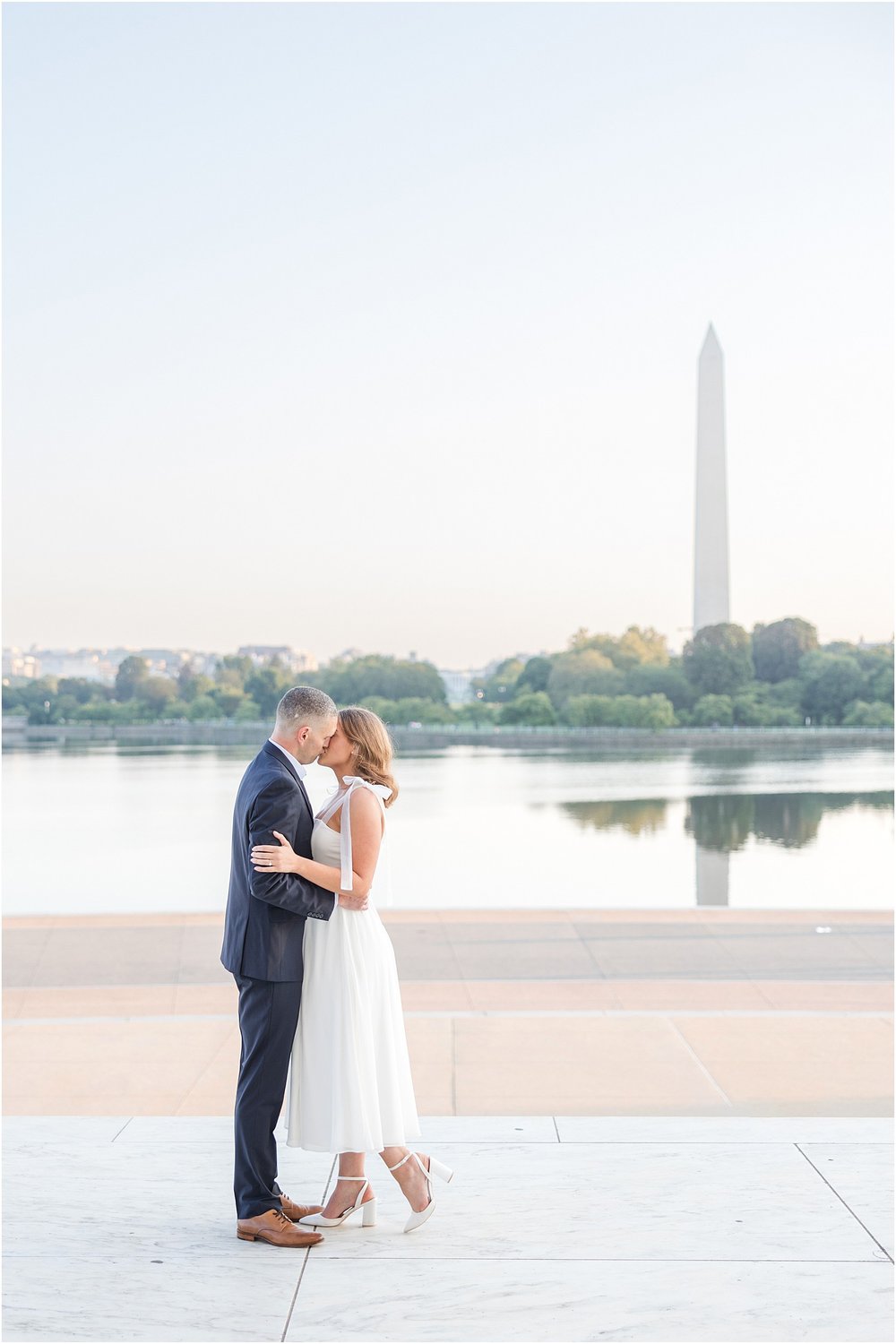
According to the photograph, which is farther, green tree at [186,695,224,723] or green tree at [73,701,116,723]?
green tree at [73,701,116,723]

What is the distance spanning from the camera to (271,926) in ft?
12.0

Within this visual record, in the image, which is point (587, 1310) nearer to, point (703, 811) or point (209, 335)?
point (703, 811)

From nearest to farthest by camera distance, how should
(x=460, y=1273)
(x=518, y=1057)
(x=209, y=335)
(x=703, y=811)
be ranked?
(x=460, y=1273), (x=518, y=1057), (x=703, y=811), (x=209, y=335)

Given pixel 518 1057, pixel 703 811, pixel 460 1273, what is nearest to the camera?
pixel 460 1273

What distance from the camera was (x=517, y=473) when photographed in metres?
94.8

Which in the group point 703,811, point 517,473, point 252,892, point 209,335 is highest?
point 209,335

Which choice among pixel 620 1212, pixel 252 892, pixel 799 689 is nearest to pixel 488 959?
pixel 620 1212

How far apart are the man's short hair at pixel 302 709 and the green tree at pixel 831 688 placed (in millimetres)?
67724

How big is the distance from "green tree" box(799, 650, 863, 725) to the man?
222 feet

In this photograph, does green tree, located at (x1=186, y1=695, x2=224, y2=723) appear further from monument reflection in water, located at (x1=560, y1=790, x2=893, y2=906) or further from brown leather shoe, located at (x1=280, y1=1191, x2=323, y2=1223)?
brown leather shoe, located at (x1=280, y1=1191, x2=323, y2=1223)

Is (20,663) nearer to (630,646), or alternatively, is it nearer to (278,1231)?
(630,646)

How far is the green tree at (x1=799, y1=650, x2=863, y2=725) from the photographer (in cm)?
6844

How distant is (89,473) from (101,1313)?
297 ft

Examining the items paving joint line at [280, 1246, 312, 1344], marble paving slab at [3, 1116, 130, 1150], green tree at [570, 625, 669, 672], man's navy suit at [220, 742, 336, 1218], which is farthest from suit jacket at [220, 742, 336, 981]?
green tree at [570, 625, 669, 672]
